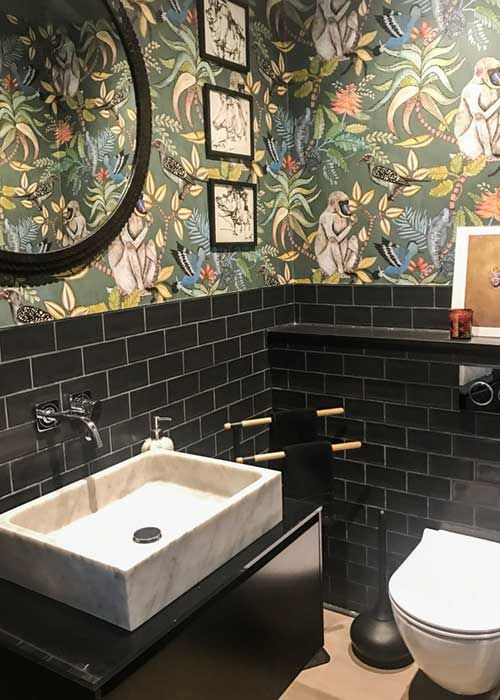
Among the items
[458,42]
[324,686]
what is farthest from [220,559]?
[458,42]

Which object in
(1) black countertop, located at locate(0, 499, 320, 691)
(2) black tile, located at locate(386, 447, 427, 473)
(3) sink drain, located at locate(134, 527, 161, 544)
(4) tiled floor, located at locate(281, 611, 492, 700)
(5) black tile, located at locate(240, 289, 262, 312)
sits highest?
(5) black tile, located at locate(240, 289, 262, 312)

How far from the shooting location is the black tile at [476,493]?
7.73ft

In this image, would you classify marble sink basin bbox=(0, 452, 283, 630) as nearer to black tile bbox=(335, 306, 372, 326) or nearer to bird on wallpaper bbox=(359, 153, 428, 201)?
black tile bbox=(335, 306, 372, 326)

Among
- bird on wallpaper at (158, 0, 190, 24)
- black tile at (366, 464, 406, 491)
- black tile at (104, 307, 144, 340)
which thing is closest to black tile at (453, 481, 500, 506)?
black tile at (366, 464, 406, 491)

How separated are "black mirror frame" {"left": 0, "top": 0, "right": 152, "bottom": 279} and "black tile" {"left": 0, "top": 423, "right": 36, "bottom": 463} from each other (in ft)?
1.37

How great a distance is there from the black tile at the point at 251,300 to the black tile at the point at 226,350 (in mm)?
145

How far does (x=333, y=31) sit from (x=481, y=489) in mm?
1928

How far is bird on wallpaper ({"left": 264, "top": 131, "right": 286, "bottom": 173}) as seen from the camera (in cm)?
263

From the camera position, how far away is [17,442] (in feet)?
5.52

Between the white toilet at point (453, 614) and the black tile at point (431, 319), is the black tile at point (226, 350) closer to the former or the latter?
the black tile at point (431, 319)

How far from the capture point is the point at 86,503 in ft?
5.91

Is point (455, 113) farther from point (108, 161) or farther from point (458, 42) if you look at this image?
point (108, 161)

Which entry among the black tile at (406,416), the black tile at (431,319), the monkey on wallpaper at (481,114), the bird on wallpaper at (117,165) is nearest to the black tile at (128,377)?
the bird on wallpaper at (117,165)

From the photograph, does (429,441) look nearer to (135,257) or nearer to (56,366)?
(135,257)
